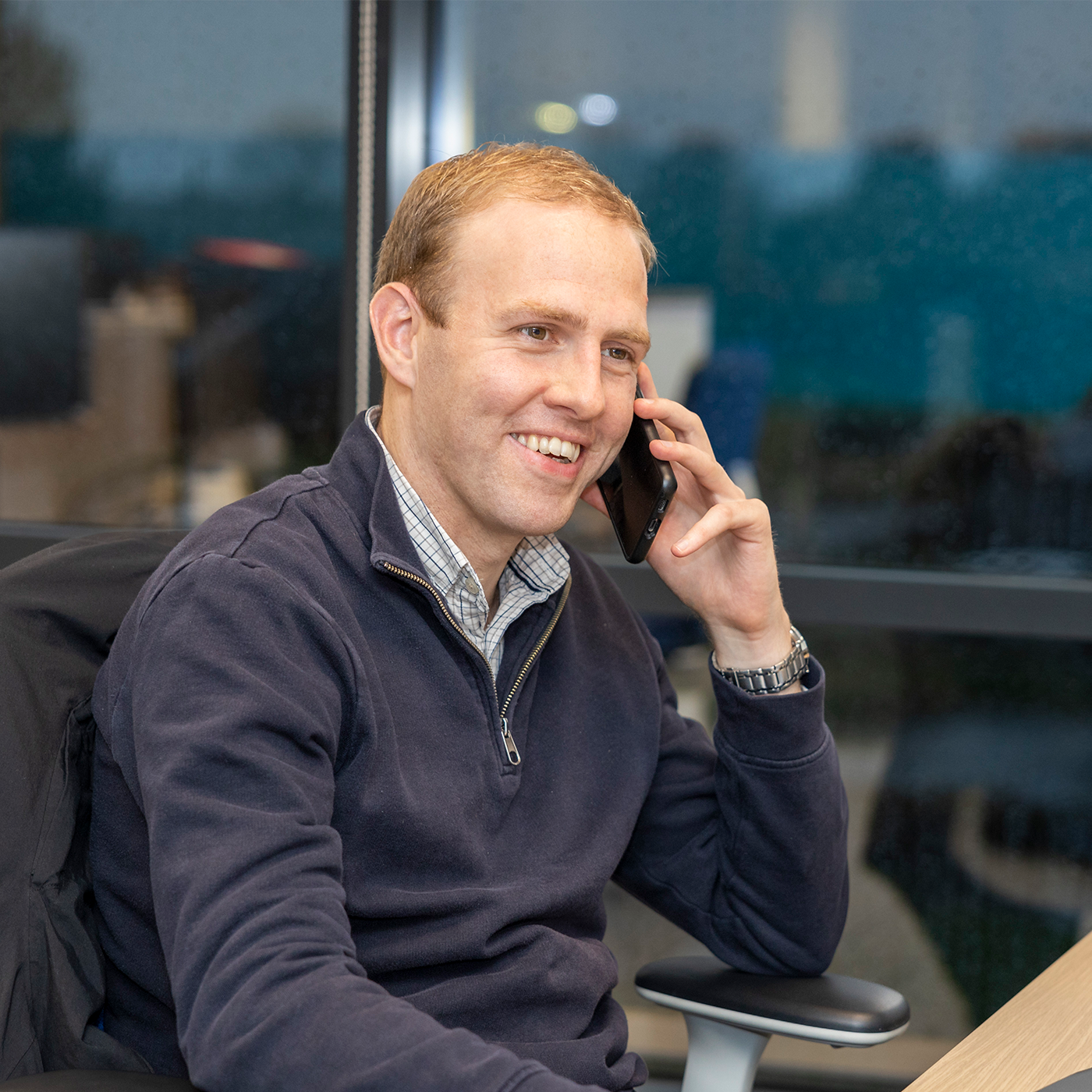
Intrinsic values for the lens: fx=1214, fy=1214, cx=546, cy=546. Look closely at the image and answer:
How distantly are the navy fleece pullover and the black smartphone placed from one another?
0.08 m

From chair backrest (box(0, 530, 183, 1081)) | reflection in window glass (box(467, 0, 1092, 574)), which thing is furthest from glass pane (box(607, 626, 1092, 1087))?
chair backrest (box(0, 530, 183, 1081))

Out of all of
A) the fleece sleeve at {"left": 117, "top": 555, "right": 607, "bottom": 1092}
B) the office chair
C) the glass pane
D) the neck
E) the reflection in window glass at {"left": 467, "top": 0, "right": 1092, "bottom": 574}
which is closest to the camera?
the fleece sleeve at {"left": 117, "top": 555, "right": 607, "bottom": 1092}

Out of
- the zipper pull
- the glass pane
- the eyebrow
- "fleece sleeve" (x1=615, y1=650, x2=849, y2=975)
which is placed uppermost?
the eyebrow

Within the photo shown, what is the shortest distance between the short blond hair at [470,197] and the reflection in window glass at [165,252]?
1067 mm

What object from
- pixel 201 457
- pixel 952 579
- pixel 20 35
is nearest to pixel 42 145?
pixel 20 35

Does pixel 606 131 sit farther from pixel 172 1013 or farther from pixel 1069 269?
pixel 172 1013

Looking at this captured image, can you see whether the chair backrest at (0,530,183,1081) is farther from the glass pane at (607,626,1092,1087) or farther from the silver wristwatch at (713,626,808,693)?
the glass pane at (607,626,1092,1087)

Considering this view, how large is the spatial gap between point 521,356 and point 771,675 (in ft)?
1.49

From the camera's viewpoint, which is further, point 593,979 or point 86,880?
point 593,979

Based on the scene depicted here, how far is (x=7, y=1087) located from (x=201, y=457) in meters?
1.67

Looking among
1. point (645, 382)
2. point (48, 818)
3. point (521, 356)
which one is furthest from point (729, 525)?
point (48, 818)

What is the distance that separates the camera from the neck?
126 centimetres

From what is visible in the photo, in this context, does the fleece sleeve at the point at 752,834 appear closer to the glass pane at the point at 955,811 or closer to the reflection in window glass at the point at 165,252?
the glass pane at the point at 955,811

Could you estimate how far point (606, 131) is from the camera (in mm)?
2229
